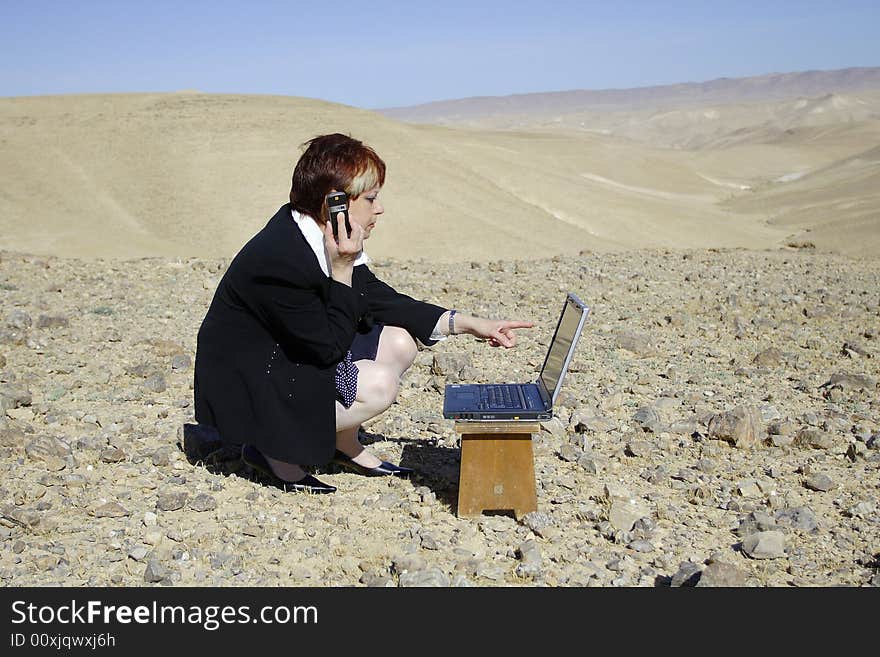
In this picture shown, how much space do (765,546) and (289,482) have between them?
1902 mm

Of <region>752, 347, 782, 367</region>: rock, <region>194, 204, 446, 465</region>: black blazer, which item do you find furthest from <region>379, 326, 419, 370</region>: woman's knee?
<region>752, 347, 782, 367</region>: rock

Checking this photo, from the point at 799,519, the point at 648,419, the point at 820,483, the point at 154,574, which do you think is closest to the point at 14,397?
the point at 154,574

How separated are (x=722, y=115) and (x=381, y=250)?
111422 mm

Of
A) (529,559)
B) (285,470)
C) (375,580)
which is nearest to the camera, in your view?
(375,580)

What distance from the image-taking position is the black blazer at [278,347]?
352 cm

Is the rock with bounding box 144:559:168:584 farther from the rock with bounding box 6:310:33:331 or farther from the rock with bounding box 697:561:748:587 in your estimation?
the rock with bounding box 6:310:33:331

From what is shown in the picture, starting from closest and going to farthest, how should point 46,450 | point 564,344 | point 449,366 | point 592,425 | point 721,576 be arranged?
point 721,576 < point 564,344 < point 46,450 < point 592,425 < point 449,366

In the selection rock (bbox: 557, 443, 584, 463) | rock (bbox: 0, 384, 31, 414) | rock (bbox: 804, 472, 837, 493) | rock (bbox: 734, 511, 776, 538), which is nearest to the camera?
rock (bbox: 734, 511, 776, 538)

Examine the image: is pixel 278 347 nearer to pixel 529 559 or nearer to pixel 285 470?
pixel 285 470

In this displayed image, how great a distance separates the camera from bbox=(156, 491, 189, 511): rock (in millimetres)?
A: 3797

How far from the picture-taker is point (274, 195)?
17.0 meters

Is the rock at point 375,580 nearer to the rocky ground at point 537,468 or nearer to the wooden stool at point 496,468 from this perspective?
the rocky ground at point 537,468

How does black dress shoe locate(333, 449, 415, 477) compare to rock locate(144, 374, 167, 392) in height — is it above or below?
below

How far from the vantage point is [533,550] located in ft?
11.2
